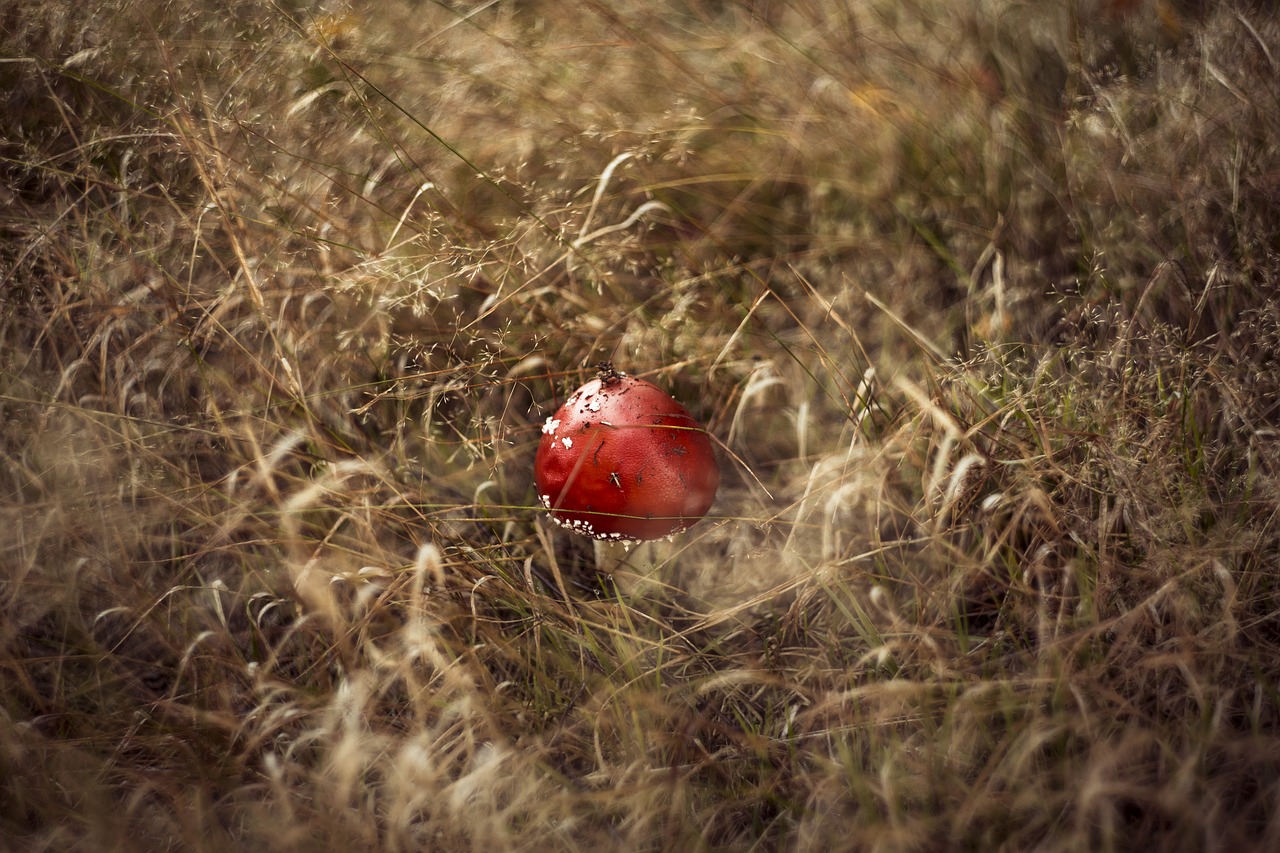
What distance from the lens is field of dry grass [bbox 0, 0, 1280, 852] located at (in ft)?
4.02

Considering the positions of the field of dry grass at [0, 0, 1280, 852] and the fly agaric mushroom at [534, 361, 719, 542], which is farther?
the fly agaric mushroom at [534, 361, 719, 542]

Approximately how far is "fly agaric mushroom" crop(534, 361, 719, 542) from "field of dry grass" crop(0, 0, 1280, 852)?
18 cm

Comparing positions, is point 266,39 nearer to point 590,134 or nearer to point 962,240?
point 590,134

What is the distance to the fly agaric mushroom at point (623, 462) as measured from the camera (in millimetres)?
1419

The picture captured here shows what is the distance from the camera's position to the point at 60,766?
1.34 metres

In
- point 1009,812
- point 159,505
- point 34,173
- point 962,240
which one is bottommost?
point 1009,812

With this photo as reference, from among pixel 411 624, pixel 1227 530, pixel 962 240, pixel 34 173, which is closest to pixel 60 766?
pixel 411 624

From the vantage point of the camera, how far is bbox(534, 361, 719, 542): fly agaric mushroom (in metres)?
1.42

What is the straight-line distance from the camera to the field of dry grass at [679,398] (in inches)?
48.2

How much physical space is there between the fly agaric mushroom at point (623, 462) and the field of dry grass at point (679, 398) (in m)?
0.18

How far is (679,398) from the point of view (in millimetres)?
1995

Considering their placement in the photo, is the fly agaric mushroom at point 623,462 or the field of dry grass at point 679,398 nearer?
the field of dry grass at point 679,398

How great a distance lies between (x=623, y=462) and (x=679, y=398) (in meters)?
0.61

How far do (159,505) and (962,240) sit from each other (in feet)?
6.74
